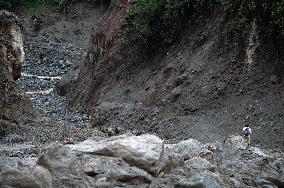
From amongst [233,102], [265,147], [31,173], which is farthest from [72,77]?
[31,173]

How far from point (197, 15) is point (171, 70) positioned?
3.21 metres

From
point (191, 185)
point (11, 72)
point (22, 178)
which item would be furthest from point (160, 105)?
point (22, 178)

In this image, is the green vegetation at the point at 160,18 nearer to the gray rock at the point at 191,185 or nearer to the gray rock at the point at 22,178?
the gray rock at the point at 191,185

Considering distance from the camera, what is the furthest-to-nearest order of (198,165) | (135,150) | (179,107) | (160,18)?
1. (160,18)
2. (179,107)
3. (198,165)
4. (135,150)

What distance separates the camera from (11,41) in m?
23.9

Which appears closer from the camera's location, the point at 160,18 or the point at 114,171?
the point at 114,171

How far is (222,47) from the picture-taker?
73.3ft

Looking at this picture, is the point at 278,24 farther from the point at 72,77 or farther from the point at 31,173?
the point at 72,77

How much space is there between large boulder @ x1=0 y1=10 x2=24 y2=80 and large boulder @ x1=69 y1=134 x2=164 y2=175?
13.3 meters

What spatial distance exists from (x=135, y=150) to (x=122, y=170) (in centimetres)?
59

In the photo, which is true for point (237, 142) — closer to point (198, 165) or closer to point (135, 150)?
point (198, 165)

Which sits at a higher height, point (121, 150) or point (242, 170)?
point (121, 150)

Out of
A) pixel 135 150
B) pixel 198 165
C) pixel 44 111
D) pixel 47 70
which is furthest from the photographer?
pixel 47 70

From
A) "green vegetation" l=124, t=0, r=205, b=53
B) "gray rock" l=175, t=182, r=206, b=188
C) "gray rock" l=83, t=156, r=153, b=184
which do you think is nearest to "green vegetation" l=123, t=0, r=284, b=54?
"green vegetation" l=124, t=0, r=205, b=53
